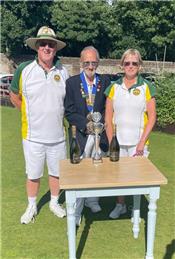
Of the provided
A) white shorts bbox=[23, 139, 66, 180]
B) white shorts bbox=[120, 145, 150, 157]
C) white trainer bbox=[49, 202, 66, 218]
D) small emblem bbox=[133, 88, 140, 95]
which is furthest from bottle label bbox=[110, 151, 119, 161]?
white trainer bbox=[49, 202, 66, 218]

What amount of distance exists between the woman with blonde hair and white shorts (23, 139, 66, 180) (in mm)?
669

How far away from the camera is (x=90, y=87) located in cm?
438

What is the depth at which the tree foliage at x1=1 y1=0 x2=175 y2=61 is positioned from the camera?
85.9 feet

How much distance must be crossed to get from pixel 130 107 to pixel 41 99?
1.01 m

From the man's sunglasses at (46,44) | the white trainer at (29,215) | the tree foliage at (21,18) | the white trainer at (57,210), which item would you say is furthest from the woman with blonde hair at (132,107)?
the tree foliage at (21,18)

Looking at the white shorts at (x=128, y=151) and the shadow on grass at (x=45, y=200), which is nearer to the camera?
the white shorts at (x=128, y=151)

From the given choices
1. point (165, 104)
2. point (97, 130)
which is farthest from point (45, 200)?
point (165, 104)

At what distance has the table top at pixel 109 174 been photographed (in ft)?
10.8

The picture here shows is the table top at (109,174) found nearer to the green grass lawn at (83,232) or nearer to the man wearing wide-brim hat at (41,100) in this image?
the man wearing wide-brim hat at (41,100)

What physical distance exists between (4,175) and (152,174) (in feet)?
11.9

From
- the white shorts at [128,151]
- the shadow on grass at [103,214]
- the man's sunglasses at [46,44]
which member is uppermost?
the man's sunglasses at [46,44]

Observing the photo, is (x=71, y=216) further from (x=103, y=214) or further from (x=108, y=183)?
(x=103, y=214)

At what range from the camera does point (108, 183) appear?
3.28m

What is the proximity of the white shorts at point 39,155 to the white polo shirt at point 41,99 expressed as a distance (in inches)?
3.5
